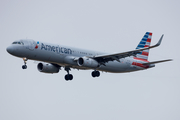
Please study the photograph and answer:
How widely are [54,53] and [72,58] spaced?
9.32 ft

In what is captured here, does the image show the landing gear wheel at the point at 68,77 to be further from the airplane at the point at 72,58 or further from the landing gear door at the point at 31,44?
the landing gear door at the point at 31,44

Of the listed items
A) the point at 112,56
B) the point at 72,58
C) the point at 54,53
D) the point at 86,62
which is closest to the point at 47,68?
the point at 72,58

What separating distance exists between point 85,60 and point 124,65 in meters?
9.12

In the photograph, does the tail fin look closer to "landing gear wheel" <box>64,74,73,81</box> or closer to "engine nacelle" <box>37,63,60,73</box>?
"landing gear wheel" <box>64,74,73,81</box>

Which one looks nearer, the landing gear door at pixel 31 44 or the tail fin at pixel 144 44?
the landing gear door at pixel 31 44

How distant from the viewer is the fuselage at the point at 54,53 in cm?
4888

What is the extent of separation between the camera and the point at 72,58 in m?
52.2

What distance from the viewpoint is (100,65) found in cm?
5456

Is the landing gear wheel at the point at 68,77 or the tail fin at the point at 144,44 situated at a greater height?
the tail fin at the point at 144,44

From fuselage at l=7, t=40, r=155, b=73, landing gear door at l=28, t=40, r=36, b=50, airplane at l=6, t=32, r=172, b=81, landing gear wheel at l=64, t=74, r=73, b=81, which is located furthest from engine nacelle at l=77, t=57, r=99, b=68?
landing gear wheel at l=64, t=74, r=73, b=81

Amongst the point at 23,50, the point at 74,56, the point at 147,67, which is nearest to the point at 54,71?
the point at 74,56

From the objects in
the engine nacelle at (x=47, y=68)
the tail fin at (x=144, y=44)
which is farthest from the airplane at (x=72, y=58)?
the tail fin at (x=144, y=44)

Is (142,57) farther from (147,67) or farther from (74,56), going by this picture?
(74,56)

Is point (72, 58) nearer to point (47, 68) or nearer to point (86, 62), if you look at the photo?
point (86, 62)
